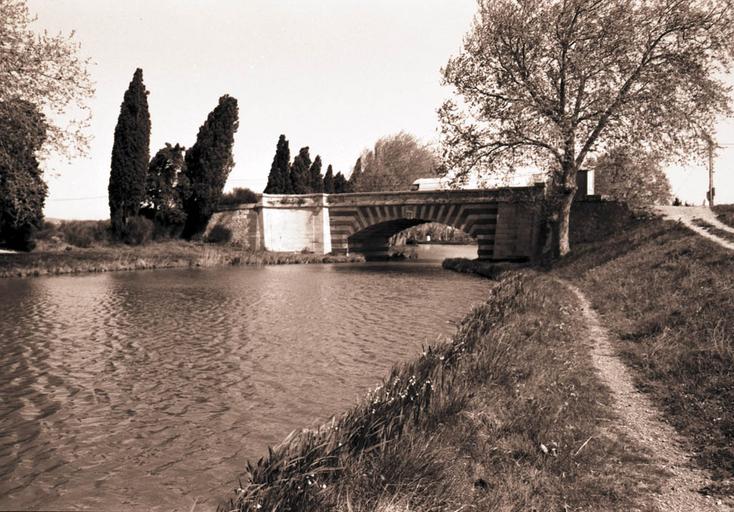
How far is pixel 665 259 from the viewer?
14.4 m

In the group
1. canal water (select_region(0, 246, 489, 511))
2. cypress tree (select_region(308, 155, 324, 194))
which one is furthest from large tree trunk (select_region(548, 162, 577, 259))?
cypress tree (select_region(308, 155, 324, 194))

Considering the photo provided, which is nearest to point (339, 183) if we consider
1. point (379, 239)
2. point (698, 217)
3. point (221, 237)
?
point (379, 239)

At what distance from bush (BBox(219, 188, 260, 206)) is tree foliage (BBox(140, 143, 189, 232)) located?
14.9ft

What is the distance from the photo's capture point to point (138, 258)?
103ft

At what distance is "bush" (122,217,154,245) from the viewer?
3694cm

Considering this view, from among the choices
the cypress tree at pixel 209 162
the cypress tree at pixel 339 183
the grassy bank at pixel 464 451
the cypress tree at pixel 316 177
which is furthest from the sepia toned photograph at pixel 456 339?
the cypress tree at pixel 339 183

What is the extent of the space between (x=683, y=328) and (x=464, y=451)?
5.45m

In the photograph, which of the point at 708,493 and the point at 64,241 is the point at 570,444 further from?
the point at 64,241

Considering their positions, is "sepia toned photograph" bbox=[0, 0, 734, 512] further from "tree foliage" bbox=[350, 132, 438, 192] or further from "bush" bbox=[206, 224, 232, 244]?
"tree foliage" bbox=[350, 132, 438, 192]

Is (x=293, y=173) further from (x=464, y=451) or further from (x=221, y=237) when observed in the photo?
(x=464, y=451)

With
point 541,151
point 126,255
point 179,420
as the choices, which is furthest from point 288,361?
point 126,255

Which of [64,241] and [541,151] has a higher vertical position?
[541,151]

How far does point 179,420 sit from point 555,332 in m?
6.48

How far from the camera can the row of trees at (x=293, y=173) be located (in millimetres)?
51812
